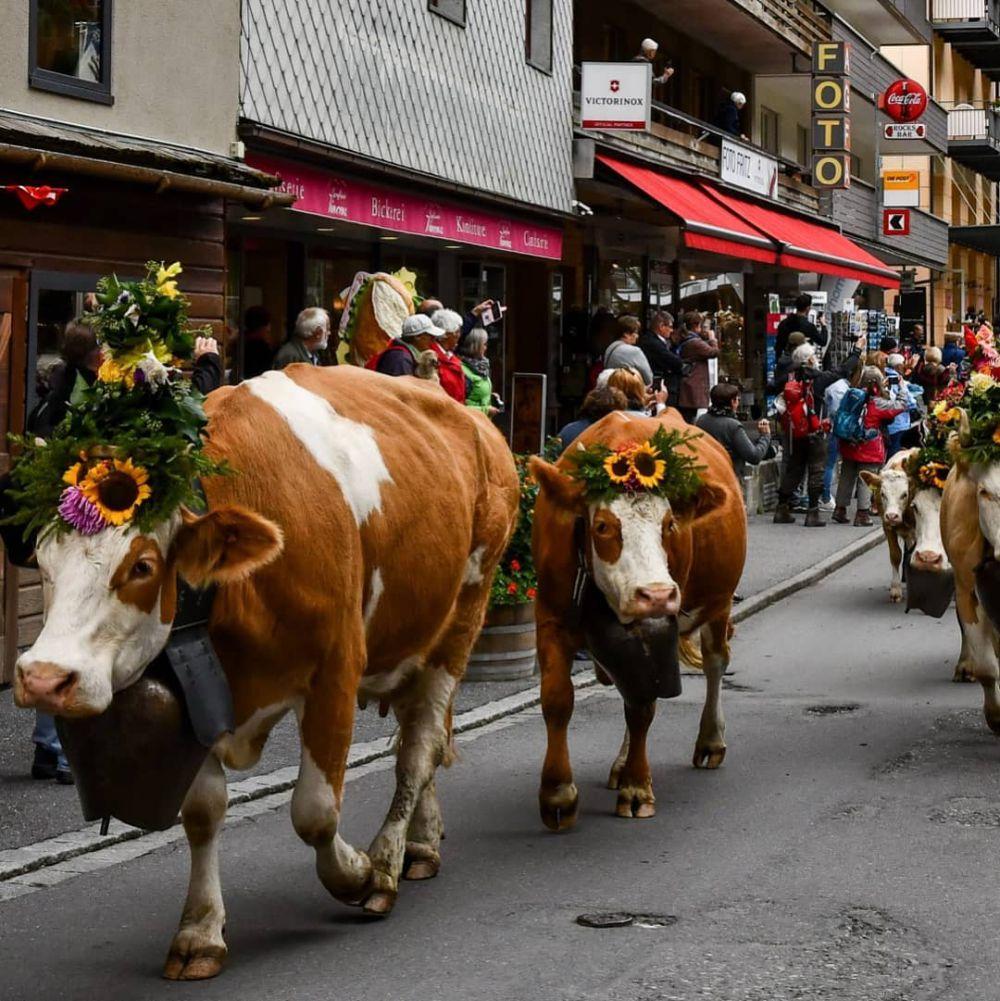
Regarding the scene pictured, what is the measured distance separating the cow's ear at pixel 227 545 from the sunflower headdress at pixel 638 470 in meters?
2.62

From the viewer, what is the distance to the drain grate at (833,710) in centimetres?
1130

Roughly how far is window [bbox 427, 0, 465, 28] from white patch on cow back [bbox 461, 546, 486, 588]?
11.7m

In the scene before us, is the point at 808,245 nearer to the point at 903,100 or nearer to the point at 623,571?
the point at 903,100

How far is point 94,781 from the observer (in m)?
5.66

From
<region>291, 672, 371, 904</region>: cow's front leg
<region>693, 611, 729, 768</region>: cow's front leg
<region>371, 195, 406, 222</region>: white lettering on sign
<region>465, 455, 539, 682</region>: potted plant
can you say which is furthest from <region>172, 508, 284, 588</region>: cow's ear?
<region>371, 195, 406, 222</region>: white lettering on sign

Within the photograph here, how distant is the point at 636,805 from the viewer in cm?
846

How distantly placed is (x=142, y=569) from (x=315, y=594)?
2.32ft

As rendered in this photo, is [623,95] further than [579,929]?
Yes

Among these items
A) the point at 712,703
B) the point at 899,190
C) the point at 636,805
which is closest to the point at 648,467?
the point at 636,805

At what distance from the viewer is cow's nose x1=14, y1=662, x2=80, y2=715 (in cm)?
523

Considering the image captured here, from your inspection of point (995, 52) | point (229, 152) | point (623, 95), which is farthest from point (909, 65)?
point (229, 152)

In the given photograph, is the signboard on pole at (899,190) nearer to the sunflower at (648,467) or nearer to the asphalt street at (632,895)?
the asphalt street at (632,895)

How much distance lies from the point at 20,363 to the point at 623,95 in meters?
12.0

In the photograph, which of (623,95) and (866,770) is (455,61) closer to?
(623,95)
